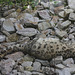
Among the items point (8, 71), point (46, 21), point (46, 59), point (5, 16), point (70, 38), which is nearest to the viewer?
point (8, 71)

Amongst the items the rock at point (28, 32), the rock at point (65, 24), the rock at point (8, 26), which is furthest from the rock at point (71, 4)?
the rock at point (8, 26)

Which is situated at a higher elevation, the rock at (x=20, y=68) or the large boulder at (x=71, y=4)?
the large boulder at (x=71, y=4)

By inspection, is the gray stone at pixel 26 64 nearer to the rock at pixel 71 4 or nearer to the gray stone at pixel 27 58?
the gray stone at pixel 27 58

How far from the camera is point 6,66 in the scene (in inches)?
182

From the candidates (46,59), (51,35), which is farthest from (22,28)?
(46,59)

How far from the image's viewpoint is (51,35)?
21.6ft

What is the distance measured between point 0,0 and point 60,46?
163 inches

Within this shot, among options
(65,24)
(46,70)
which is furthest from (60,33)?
(46,70)

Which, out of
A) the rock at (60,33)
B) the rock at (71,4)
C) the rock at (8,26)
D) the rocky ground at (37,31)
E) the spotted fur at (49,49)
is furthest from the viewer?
the rock at (71,4)

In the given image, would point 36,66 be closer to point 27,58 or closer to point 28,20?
point 27,58

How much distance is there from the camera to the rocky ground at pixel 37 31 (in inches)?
185

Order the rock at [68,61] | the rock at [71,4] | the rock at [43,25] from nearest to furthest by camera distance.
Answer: the rock at [68,61] → the rock at [43,25] → the rock at [71,4]

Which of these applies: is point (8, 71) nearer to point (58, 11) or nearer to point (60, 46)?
point (60, 46)

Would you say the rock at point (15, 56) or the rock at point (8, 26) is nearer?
the rock at point (15, 56)
